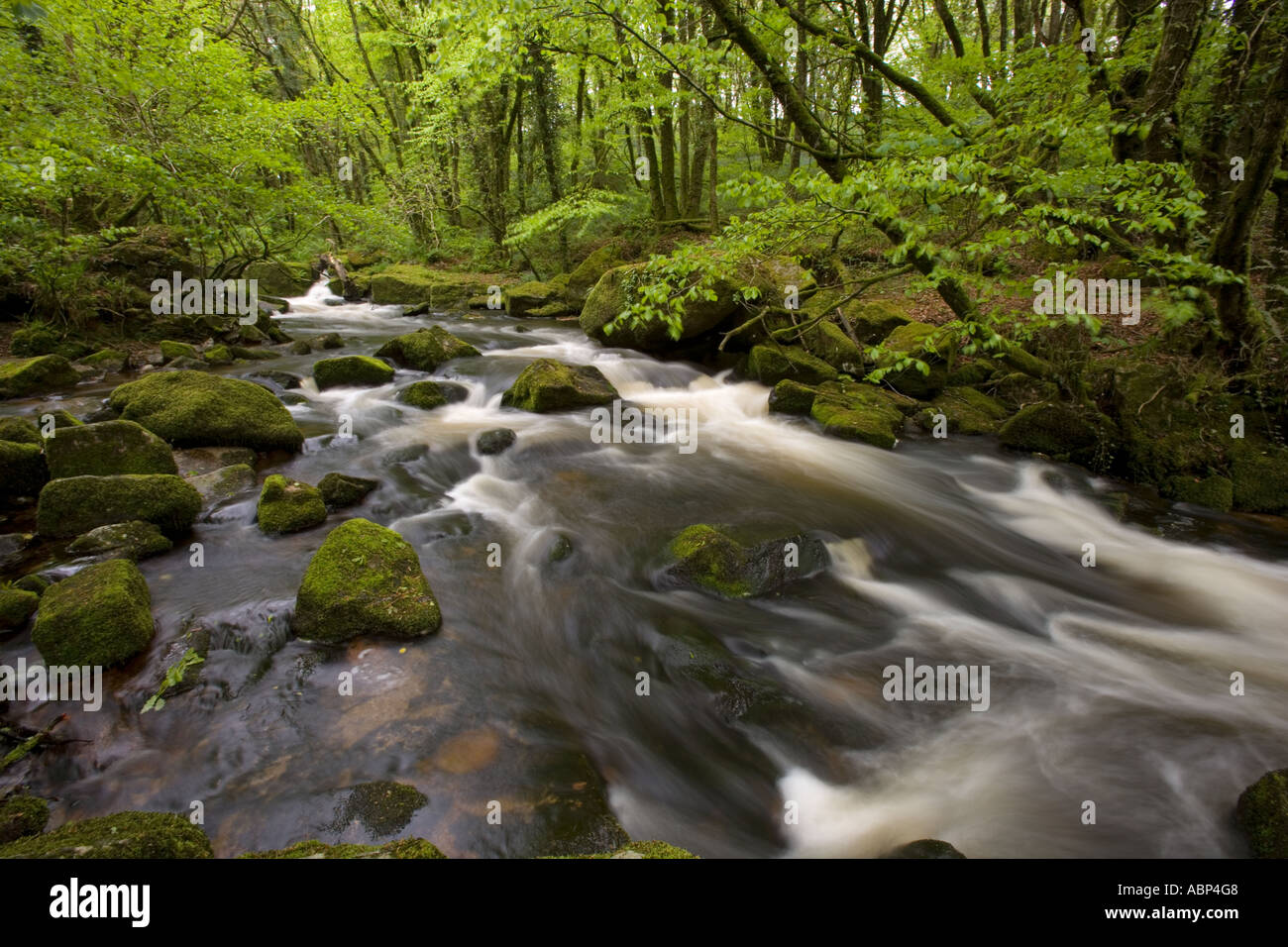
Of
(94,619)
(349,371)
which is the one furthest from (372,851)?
(349,371)

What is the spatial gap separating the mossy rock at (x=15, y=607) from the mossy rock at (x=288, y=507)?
5.16ft

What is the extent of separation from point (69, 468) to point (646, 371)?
8.30m

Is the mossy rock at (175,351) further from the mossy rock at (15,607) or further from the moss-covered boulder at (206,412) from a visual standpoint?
the mossy rock at (15,607)

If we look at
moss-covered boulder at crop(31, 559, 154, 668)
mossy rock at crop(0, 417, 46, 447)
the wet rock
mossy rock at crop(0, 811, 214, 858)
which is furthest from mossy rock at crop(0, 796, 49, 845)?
the wet rock

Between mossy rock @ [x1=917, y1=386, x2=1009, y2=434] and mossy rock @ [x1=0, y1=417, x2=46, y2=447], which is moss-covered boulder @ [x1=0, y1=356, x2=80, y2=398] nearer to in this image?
mossy rock @ [x1=0, y1=417, x2=46, y2=447]

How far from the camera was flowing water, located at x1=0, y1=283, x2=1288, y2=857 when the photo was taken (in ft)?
10.4

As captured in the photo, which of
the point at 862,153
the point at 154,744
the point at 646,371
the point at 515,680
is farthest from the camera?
the point at 646,371

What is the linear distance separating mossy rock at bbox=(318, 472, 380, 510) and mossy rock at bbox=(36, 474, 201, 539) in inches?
41.6

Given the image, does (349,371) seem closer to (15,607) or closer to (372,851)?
(15,607)

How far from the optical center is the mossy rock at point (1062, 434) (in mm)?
7547

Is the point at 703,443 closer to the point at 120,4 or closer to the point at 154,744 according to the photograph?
the point at 154,744
